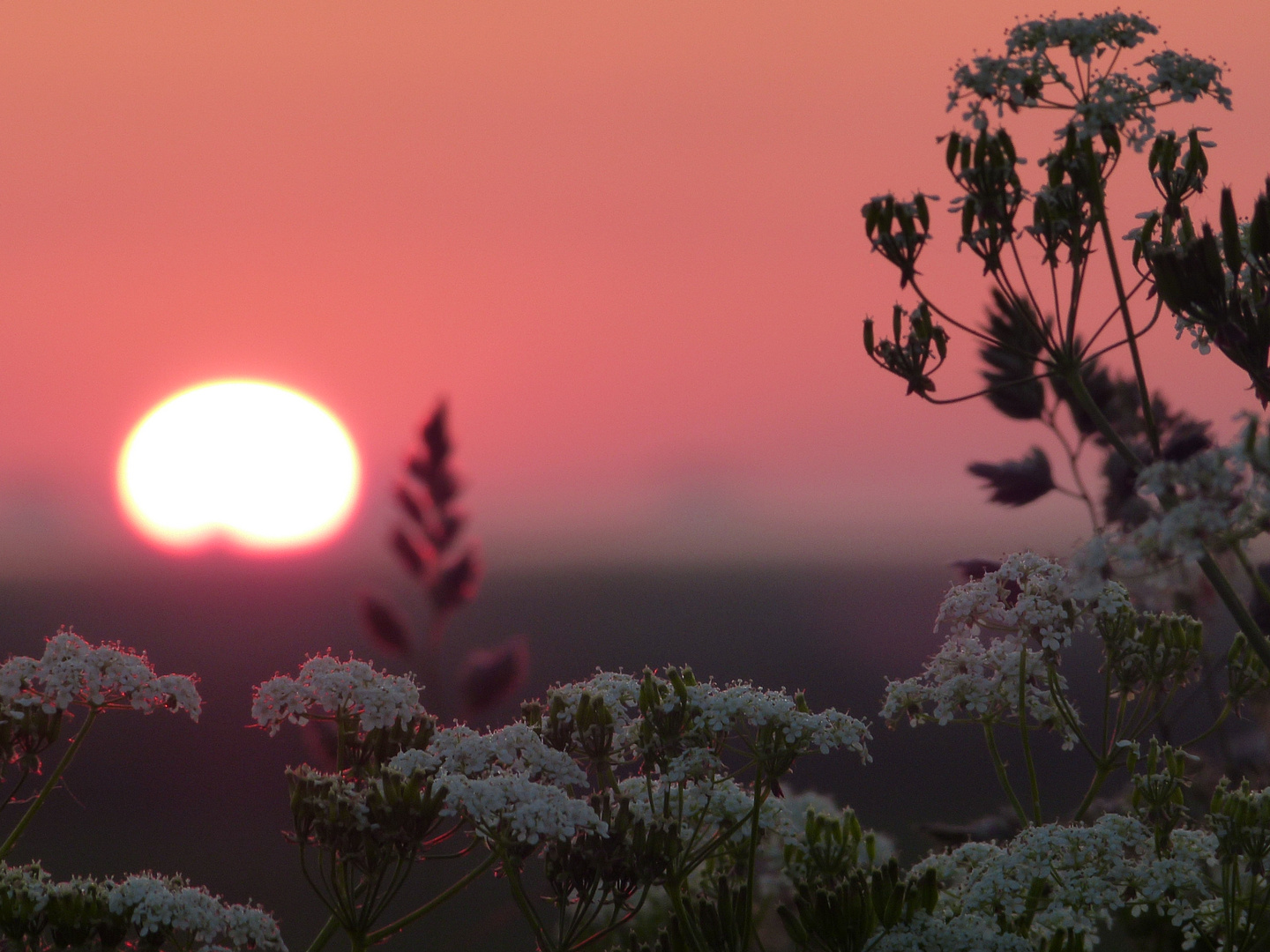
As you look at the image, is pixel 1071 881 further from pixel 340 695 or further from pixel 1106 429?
pixel 340 695

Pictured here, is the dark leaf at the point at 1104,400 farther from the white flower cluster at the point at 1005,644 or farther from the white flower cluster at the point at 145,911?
the white flower cluster at the point at 145,911

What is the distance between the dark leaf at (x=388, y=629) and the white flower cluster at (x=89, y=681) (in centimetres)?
385

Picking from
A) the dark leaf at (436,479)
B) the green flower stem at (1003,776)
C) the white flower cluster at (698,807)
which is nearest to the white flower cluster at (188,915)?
the white flower cluster at (698,807)

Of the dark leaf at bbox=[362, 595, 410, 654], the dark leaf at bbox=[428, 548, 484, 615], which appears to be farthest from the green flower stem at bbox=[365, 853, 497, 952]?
the dark leaf at bbox=[428, 548, 484, 615]

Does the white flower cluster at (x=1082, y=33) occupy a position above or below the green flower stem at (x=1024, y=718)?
above

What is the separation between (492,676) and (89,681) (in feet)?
14.1

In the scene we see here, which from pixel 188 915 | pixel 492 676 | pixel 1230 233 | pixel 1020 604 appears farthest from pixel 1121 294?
pixel 492 676

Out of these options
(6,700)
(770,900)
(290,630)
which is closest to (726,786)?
(770,900)

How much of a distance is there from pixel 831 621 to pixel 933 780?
207 feet

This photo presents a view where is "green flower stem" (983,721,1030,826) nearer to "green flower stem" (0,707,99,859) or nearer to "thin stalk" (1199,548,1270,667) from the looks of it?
"thin stalk" (1199,548,1270,667)

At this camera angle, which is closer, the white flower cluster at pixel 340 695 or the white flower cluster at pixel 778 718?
the white flower cluster at pixel 778 718

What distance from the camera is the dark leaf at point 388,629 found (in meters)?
9.42

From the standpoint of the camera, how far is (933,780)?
5159 cm

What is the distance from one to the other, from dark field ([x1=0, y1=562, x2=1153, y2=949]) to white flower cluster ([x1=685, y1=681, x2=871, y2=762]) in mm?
Answer: 799
